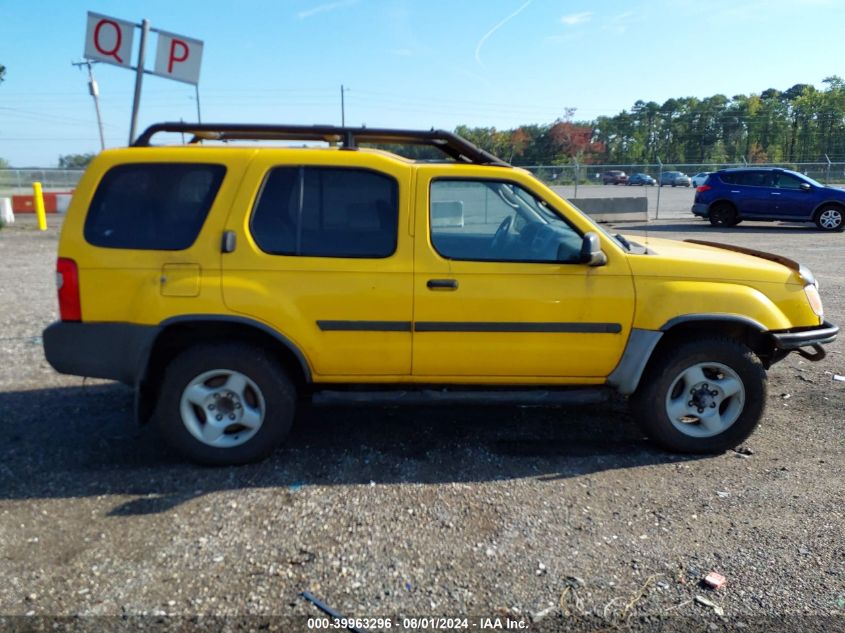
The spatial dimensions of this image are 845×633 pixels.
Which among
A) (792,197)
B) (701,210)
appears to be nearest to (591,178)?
(701,210)

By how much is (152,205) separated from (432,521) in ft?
8.12

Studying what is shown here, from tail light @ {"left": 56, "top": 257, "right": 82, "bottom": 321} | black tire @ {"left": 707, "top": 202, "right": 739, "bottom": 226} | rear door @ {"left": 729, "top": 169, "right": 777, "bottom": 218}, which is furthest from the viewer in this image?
black tire @ {"left": 707, "top": 202, "right": 739, "bottom": 226}

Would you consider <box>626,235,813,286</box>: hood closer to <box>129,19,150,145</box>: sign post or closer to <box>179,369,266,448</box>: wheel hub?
<box>179,369,266,448</box>: wheel hub

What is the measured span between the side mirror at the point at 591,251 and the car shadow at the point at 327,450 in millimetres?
1284

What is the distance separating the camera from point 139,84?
6375mm

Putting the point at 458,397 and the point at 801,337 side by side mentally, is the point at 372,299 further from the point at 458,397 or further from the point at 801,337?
the point at 801,337

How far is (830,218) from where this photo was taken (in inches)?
696

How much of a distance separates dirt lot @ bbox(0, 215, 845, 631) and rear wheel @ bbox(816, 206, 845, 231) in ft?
48.8

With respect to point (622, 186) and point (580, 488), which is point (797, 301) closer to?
point (580, 488)

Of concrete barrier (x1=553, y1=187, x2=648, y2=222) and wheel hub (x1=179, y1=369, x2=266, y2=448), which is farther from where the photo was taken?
concrete barrier (x1=553, y1=187, x2=648, y2=222)

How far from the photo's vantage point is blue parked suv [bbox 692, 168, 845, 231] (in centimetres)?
1772

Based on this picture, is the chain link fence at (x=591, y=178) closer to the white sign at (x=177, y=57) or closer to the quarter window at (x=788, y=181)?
the quarter window at (x=788, y=181)

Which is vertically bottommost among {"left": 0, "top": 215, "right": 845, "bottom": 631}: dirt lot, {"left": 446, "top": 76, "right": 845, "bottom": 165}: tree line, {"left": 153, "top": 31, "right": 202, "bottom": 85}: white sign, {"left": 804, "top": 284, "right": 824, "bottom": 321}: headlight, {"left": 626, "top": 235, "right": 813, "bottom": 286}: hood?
{"left": 0, "top": 215, "right": 845, "bottom": 631}: dirt lot

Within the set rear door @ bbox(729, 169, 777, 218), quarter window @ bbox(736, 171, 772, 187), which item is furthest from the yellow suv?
quarter window @ bbox(736, 171, 772, 187)
